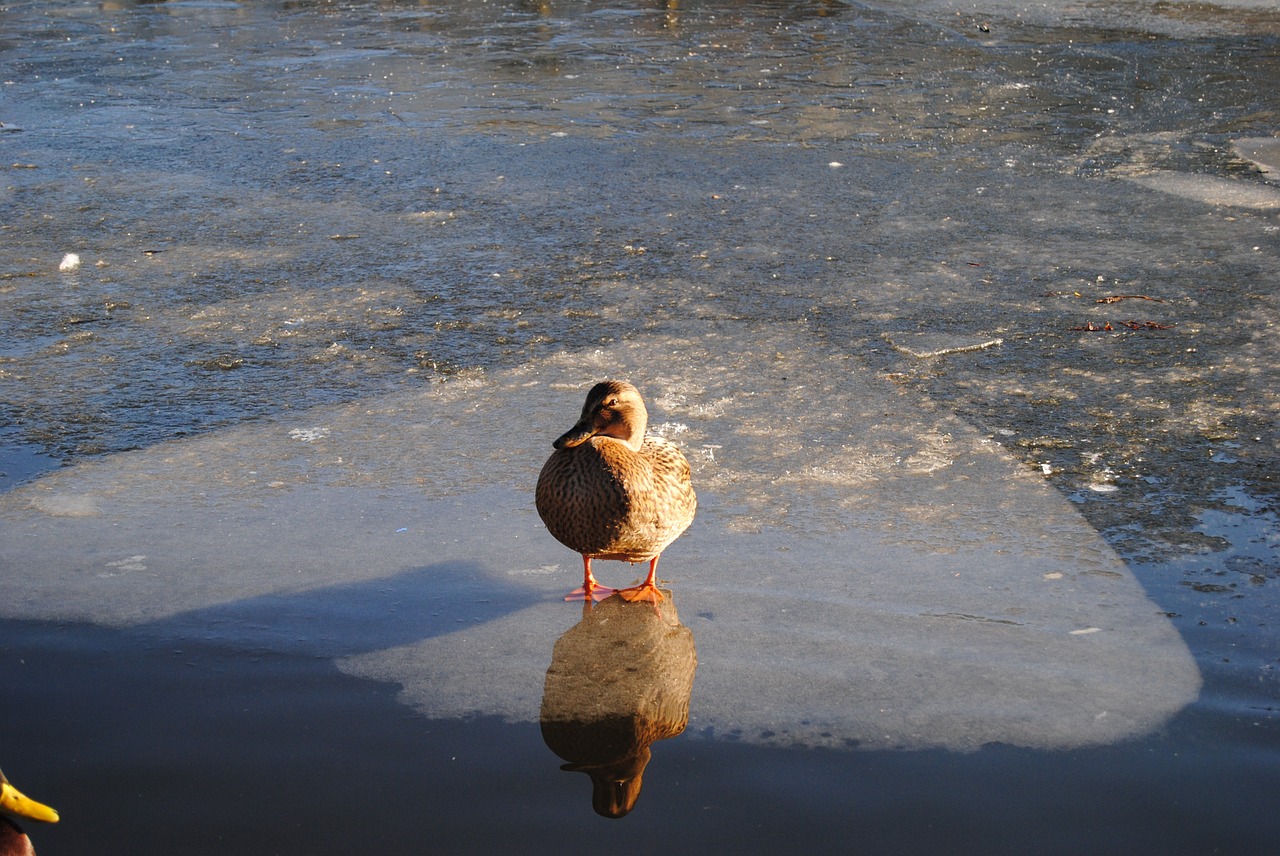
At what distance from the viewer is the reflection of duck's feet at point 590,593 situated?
11.4ft

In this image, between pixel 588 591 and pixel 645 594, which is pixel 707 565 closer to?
pixel 645 594

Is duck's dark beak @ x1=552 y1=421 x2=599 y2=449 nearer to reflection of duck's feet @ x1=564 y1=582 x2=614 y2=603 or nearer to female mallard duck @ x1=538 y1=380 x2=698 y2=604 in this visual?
female mallard duck @ x1=538 y1=380 x2=698 y2=604

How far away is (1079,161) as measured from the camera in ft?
24.5

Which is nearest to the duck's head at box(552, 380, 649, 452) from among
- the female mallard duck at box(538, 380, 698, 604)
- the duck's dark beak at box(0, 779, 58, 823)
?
the female mallard duck at box(538, 380, 698, 604)

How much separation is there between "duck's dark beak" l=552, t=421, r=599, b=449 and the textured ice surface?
425 millimetres

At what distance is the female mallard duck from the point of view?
10.8 ft

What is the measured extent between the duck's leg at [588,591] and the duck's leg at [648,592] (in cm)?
5

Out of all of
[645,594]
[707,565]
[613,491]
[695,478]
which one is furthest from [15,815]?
[695,478]

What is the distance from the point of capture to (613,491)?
10.8ft

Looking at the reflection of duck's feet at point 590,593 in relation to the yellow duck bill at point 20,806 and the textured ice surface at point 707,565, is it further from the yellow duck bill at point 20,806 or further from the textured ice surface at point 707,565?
the yellow duck bill at point 20,806

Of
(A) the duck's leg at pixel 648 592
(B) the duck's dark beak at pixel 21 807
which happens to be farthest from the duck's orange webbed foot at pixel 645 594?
(B) the duck's dark beak at pixel 21 807

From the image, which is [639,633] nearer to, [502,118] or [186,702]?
[186,702]

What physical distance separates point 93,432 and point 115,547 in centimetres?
87

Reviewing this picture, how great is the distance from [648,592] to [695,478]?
65 centimetres
